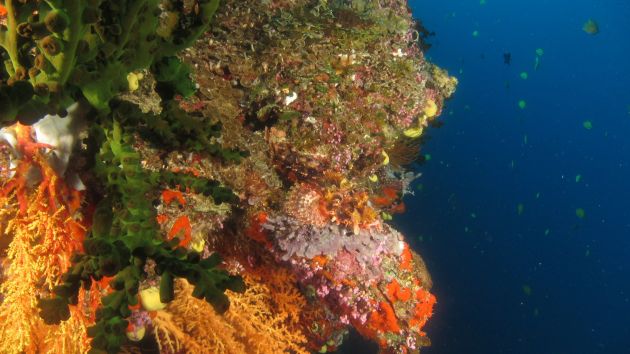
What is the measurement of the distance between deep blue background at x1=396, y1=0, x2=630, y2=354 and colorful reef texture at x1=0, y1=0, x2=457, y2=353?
14802 millimetres

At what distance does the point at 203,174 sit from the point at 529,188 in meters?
66.4

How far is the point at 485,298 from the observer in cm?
3256

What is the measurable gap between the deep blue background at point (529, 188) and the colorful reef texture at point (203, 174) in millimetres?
14802

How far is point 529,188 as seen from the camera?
61312 millimetres

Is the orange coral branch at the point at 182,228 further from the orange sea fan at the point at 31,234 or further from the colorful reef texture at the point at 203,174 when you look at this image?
the orange sea fan at the point at 31,234

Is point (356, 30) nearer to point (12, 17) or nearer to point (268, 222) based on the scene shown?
point (268, 222)

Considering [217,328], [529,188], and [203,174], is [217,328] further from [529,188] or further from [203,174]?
[529,188]

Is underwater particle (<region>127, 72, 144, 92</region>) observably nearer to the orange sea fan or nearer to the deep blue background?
the orange sea fan

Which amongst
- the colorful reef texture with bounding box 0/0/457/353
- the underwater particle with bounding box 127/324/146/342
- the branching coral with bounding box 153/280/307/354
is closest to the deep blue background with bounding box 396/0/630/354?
the colorful reef texture with bounding box 0/0/457/353

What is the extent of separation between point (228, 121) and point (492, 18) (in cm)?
14903

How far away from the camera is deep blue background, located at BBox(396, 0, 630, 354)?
31938 mm

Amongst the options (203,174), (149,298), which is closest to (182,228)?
(203,174)

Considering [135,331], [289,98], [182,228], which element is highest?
[289,98]

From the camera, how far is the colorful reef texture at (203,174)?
1.62 m
